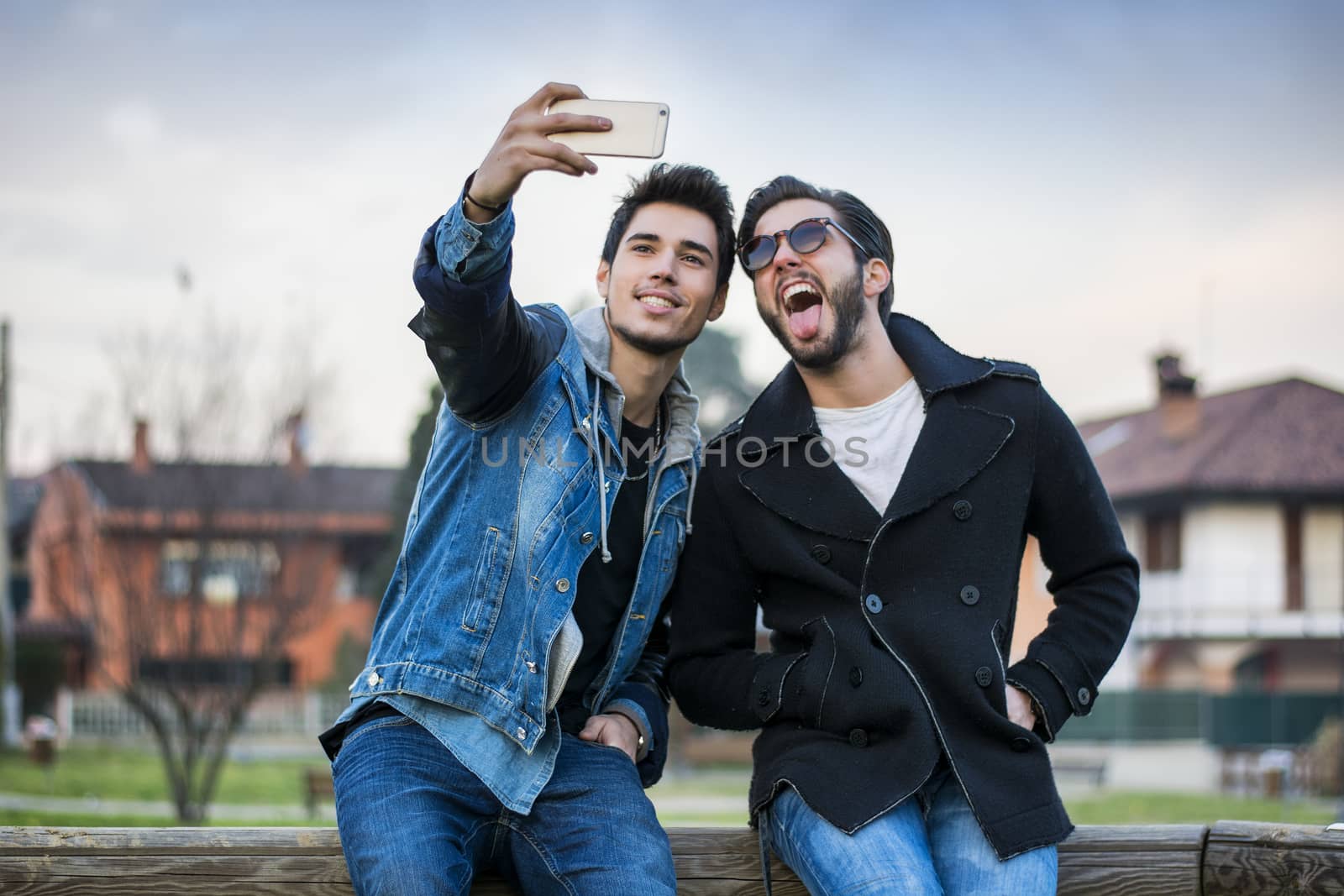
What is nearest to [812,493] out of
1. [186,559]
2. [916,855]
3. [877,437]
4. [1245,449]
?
[877,437]

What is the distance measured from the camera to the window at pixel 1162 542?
30078mm

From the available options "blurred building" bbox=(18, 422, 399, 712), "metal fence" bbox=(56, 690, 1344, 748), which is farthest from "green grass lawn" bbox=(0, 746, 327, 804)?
"metal fence" bbox=(56, 690, 1344, 748)

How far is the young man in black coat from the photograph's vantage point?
3.06 metres

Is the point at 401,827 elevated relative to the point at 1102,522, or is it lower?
lower

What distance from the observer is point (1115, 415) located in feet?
124

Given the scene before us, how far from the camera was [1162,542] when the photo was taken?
101ft

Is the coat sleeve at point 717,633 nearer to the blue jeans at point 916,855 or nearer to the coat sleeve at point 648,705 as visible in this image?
the coat sleeve at point 648,705

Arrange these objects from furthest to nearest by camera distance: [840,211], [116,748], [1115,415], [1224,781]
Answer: [1115,415] < [116,748] < [1224,781] < [840,211]

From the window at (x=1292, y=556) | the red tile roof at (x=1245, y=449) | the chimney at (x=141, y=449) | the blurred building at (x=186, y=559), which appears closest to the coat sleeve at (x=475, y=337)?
the blurred building at (x=186, y=559)

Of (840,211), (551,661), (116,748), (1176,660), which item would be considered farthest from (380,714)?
(1176,660)

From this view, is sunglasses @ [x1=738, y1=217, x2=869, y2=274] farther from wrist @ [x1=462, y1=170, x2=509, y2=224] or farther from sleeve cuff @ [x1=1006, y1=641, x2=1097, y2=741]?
sleeve cuff @ [x1=1006, y1=641, x2=1097, y2=741]

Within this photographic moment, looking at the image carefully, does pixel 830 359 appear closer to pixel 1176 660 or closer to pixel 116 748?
pixel 116 748

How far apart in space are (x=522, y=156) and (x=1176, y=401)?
109 feet

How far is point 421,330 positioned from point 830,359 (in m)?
1.17
